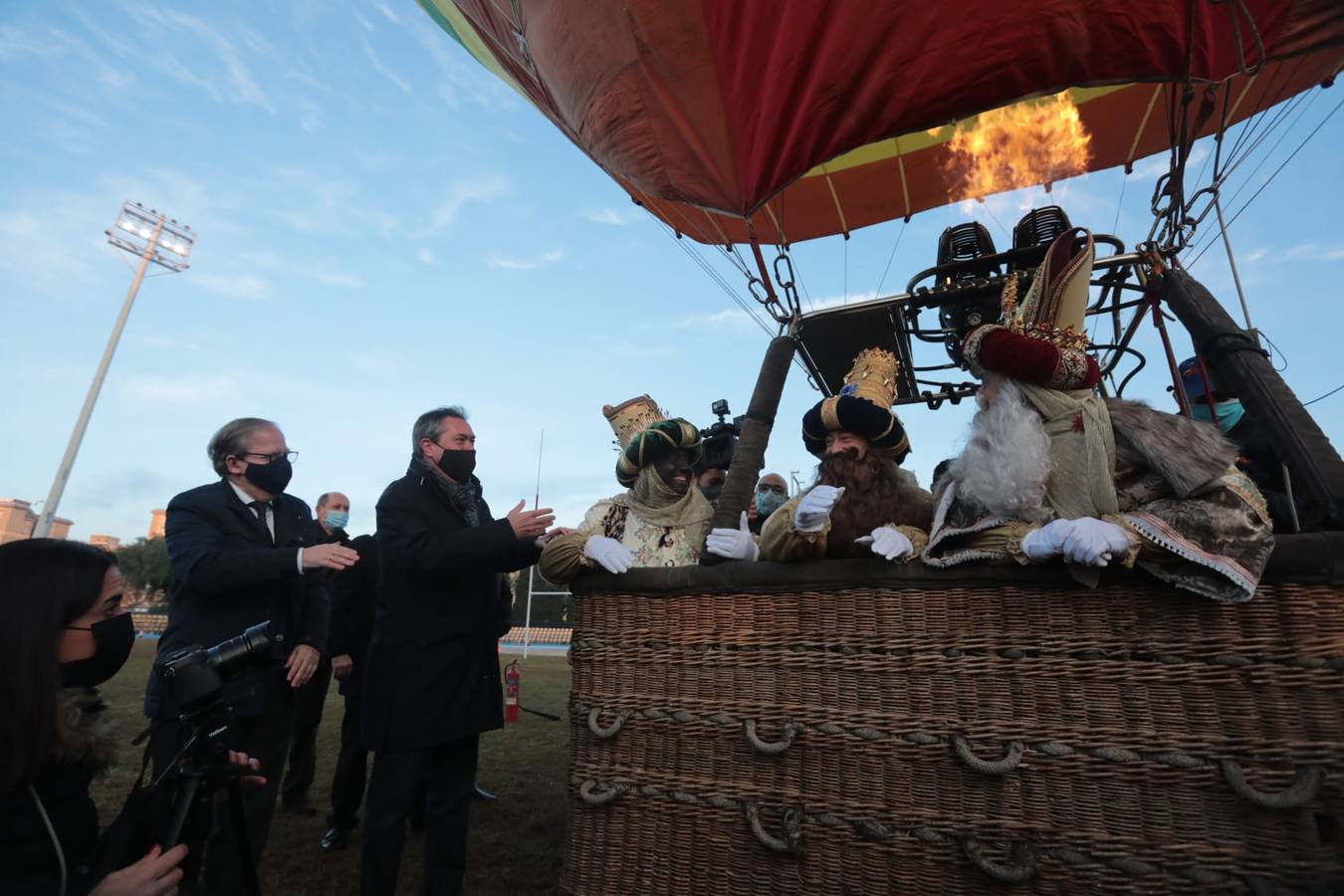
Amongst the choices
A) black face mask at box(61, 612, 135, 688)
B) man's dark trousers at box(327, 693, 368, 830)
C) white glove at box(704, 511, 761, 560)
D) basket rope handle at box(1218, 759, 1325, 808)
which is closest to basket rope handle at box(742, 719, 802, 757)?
white glove at box(704, 511, 761, 560)

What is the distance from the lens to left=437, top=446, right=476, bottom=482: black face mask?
2623 mm

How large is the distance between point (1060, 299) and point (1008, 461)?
0.55 m

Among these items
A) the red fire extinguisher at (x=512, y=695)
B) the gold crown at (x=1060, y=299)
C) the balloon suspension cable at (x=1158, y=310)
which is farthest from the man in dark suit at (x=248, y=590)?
the red fire extinguisher at (x=512, y=695)

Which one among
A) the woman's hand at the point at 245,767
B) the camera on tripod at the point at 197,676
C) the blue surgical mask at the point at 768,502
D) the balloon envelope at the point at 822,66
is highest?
the balloon envelope at the point at 822,66

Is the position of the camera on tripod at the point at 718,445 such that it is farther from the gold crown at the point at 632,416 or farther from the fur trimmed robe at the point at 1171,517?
the fur trimmed robe at the point at 1171,517

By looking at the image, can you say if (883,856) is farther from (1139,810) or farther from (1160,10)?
(1160,10)

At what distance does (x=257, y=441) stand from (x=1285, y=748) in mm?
2936

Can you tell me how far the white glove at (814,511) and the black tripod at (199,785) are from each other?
4.44 feet

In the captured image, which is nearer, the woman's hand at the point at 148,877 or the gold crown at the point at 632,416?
the woman's hand at the point at 148,877

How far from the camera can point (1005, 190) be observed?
4.14 meters

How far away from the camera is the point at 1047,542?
1.34 meters

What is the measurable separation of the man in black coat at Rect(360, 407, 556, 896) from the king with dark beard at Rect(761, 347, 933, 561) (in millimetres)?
952

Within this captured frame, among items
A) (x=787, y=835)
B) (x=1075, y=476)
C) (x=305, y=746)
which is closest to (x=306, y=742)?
(x=305, y=746)

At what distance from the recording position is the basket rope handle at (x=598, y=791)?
Result: 1.73 meters
